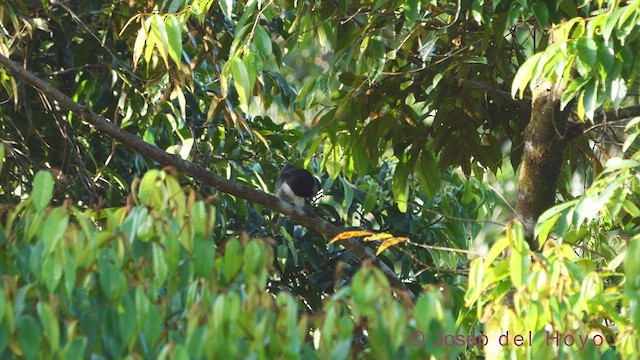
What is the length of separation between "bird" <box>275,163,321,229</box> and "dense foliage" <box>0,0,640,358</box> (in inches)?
3.9

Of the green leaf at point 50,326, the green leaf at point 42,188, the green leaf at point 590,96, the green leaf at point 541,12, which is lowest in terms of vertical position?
the green leaf at point 50,326

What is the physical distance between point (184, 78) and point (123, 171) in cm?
139

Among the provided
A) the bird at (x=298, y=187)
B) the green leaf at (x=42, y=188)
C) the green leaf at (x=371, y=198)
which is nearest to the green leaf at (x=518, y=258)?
the green leaf at (x=42, y=188)

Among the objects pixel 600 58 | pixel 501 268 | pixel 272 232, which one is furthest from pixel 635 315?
pixel 272 232

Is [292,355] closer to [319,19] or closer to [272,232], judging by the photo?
[319,19]

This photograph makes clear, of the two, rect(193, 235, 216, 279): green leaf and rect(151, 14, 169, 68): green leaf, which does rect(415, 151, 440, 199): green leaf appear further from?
rect(193, 235, 216, 279): green leaf

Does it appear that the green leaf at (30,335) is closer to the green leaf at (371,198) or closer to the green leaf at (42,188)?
the green leaf at (42,188)

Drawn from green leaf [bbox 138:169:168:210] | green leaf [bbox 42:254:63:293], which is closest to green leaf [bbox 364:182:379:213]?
green leaf [bbox 138:169:168:210]

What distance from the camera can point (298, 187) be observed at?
16.6ft

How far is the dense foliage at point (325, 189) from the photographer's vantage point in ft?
6.32

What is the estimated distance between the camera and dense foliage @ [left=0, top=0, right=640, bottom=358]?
1926 millimetres

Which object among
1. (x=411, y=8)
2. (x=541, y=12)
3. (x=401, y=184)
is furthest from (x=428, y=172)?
(x=541, y=12)

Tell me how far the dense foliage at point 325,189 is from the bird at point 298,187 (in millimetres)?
100

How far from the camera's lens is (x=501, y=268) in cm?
263
